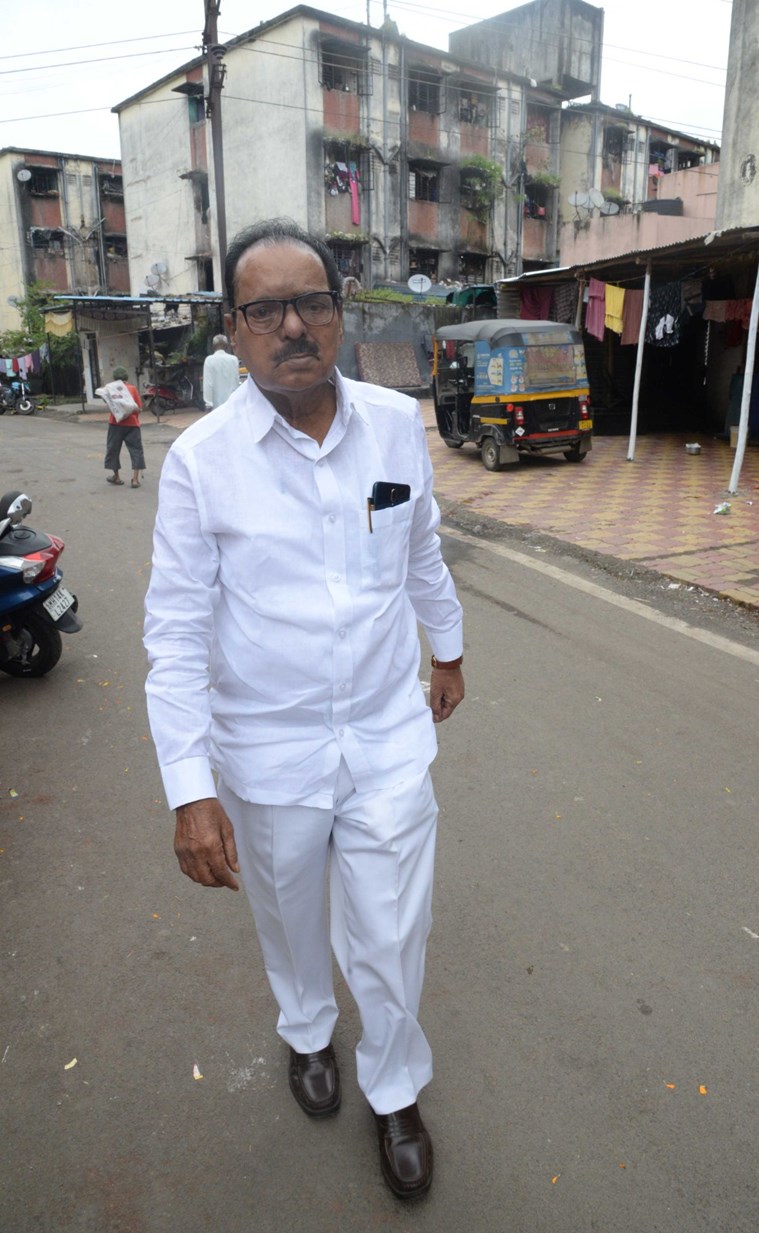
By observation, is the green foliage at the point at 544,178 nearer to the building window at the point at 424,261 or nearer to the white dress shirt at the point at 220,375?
the building window at the point at 424,261

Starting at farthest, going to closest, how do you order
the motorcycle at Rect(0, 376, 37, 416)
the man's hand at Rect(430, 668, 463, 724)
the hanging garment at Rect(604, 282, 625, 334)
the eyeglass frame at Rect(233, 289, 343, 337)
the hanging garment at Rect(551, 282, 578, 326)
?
1. the motorcycle at Rect(0, 376, 37, 416)
2. the hanging garment at Rect(551, 282, 578, 326)
3. the hanging garment at Rect(604, 282, 625, 334)
4. the man's hand at Rect(430, 668, 463, 724)
5. the eyeglass frame at Rect(233, 289, 343, 337)

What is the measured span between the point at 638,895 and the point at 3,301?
40.3 m

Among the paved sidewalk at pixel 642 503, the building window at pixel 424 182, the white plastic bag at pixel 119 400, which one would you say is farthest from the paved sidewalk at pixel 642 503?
the building window at pixel 424 182

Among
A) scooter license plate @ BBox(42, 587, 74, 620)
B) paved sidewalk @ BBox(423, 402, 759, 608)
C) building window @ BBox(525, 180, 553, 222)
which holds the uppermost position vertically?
building window @ BBox(525, 180, 553, 222)

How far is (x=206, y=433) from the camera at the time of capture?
1713mm

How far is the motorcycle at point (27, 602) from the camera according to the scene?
476cm

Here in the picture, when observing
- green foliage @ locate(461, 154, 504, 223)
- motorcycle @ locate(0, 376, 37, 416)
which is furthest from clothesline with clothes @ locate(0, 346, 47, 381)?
green foliage @ locate(461, 154, 504, 223)

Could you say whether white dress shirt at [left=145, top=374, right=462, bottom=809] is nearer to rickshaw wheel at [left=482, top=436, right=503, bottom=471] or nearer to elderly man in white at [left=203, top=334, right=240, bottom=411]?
rickshaw wheel at [left=482, top=436, right=503, bottom=471]

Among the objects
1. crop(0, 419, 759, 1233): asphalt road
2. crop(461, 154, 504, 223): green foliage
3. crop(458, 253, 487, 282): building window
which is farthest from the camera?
crop(458, 253, 487, 282): building window

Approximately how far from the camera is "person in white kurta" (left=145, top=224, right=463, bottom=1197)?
1707 millimetres

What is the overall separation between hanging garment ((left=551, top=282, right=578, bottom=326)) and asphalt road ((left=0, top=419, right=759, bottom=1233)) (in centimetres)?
1245

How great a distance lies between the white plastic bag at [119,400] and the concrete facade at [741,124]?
31.4 ft

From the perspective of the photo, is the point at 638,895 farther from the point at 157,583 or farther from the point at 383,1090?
the point at 157,583

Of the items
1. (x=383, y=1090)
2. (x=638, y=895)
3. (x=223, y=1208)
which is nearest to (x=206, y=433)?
(x=383, y=1090)
